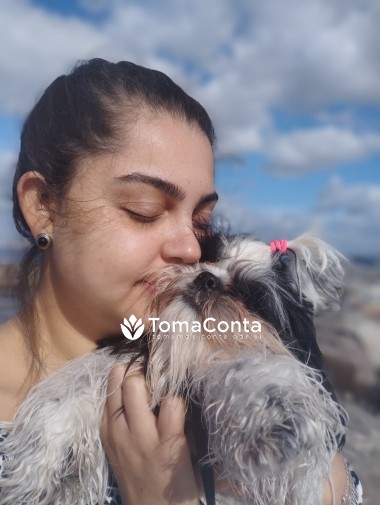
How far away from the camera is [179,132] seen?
7.43ft

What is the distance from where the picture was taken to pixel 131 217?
2178 mm

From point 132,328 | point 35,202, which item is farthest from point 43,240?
point 132,328

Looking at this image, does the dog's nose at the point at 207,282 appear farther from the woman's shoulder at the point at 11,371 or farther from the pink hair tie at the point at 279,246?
the woman's shoulder at the point at 11,371

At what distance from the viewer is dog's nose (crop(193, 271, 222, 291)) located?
7.30 feet

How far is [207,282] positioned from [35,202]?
2.66 feet

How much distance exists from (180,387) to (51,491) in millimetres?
601

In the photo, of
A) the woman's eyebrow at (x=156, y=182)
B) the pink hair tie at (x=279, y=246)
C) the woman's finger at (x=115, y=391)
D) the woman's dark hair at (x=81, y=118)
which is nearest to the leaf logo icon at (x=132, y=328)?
the woman's finger at (x=115, y=391)

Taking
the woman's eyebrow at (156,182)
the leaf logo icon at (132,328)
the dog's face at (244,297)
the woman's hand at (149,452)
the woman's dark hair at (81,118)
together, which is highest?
the woman's dark hair at (81,118)

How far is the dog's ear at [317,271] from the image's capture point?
8.03 feet

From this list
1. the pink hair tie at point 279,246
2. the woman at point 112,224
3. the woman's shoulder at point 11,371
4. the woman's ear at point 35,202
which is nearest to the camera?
the woman at point 112,224

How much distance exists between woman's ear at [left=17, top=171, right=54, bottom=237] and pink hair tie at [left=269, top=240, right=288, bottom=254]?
0.96 metres

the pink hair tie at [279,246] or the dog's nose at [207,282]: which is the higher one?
the pink hair tie at [279,246]

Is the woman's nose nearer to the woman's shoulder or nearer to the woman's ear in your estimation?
the woman's ear

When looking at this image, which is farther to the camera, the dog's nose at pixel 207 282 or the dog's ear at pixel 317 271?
the dog's ear at pixel 317 271
